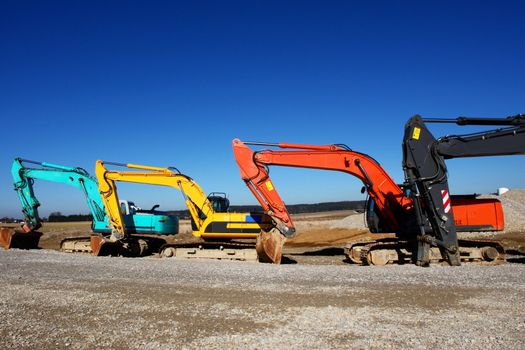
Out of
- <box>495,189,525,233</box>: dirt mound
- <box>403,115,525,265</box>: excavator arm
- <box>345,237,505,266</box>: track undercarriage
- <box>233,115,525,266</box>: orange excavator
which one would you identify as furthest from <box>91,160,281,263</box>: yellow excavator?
<box>495,189,525,233</box>: dirt mound

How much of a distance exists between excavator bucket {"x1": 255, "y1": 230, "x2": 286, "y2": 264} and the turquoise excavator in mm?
5665

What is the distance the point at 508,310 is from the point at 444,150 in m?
6.47

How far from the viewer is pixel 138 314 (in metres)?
7.61

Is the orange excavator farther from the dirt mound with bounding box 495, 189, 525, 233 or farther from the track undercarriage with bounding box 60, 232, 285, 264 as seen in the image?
the dirt mound with bounding box 495, 189, 525, 233

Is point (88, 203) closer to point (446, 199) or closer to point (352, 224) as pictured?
point (446, 199)

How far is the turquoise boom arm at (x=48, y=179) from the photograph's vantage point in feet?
65.9

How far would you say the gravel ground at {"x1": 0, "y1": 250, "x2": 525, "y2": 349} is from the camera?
614 cm

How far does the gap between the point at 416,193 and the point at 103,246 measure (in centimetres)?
1302

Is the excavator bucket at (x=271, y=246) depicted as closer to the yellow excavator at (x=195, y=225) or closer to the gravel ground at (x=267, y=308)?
the yellow excavator at (x=195, y=225)

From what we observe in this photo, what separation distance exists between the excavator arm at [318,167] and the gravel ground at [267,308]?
2.83m

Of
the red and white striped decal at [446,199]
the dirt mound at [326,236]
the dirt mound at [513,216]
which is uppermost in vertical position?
the red and white striped decal at [446,199]

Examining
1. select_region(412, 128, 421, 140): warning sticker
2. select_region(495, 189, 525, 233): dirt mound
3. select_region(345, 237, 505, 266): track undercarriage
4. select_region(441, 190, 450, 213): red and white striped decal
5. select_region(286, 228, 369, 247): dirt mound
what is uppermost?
select_region(412, 128, 421, 140): warning sticker

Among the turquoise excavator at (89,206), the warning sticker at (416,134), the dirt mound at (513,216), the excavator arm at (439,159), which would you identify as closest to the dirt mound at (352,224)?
the dirt mound at (513,216)

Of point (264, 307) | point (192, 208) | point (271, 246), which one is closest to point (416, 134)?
point (271, 246)
